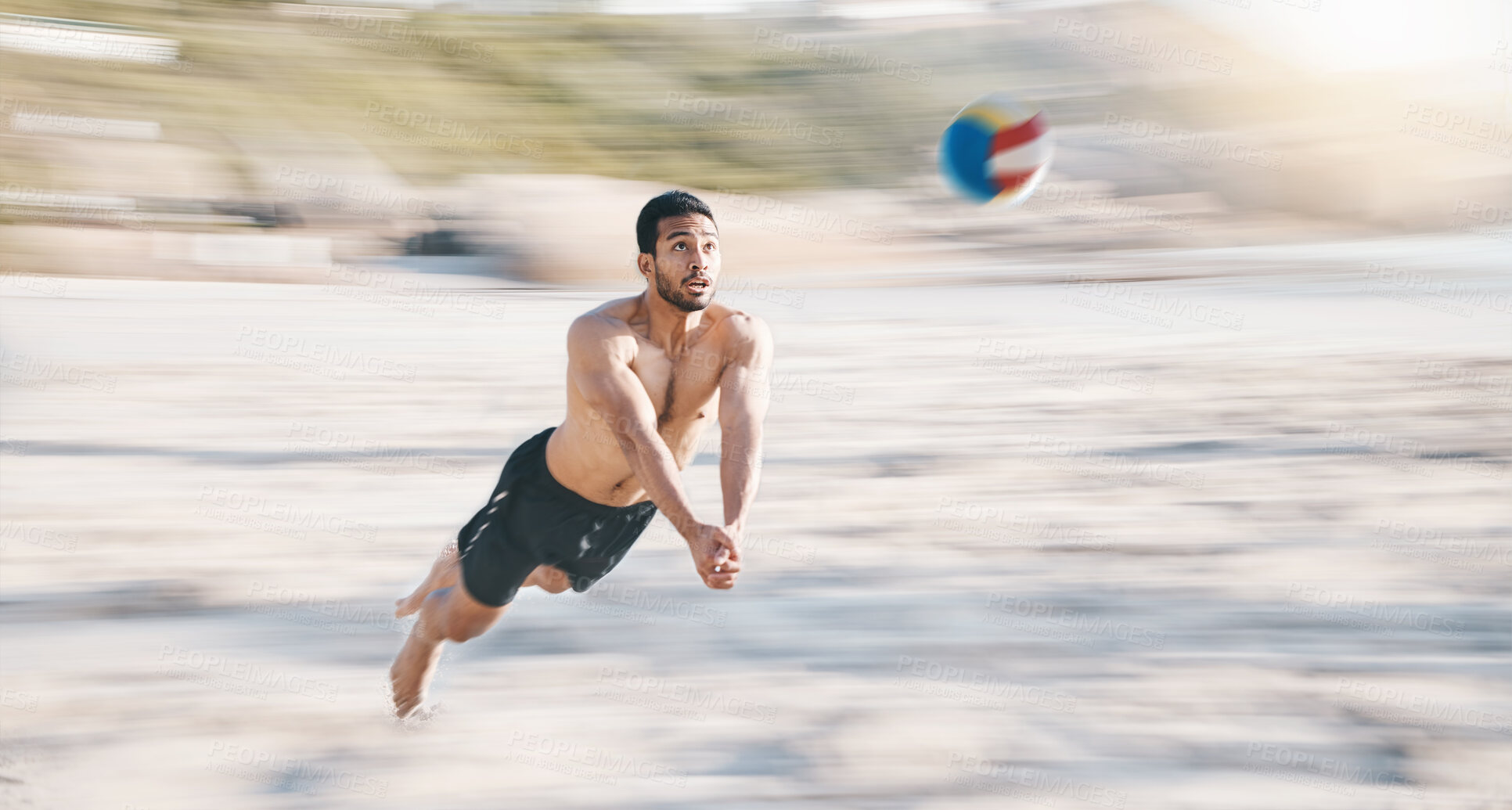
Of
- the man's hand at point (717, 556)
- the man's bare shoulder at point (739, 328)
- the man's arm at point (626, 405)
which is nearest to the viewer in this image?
the man's hand at point (717, 556)

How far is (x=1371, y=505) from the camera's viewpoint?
219 inches

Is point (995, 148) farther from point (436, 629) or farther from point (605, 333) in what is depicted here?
point (436, 629)

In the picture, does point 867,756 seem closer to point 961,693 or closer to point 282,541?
point 961,693

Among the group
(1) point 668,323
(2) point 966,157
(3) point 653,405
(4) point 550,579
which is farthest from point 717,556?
(2) point 966,157

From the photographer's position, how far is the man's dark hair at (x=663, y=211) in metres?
2.64

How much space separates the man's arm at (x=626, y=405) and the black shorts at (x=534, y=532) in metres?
0.48

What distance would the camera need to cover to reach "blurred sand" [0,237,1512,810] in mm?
3162

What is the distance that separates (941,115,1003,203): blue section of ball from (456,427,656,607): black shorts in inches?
138

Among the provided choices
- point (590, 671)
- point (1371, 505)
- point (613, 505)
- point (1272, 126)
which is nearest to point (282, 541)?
point (590, 671)

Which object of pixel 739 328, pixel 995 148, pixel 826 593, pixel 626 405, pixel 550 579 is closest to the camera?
pixel 626 405

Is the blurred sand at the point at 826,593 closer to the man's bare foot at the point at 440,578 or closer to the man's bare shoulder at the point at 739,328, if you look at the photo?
the man's bare foot at the point at 440,578

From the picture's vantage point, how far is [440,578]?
11.3ft

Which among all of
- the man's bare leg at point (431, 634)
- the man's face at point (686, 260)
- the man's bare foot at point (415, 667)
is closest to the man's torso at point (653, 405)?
the man's face at point (686, 260)

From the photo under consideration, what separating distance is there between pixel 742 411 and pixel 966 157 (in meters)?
3.83
